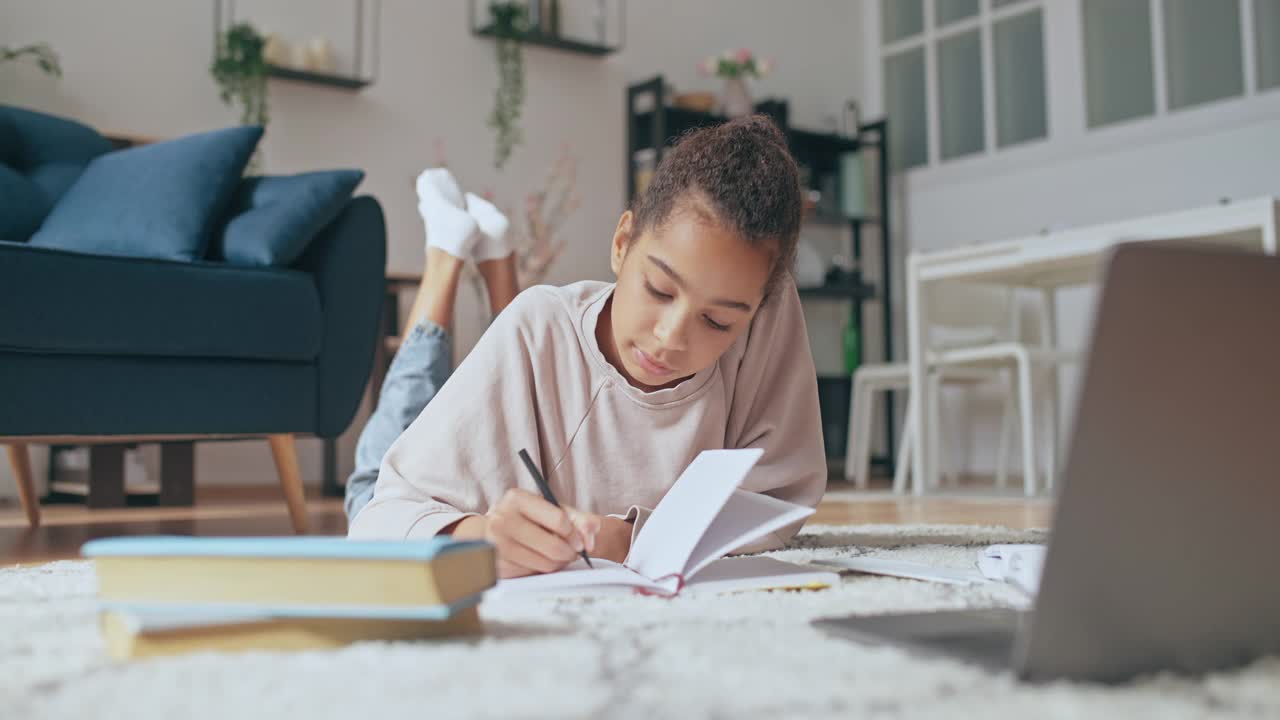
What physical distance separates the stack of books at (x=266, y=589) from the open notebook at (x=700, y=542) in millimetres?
234

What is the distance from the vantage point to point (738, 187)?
1139 mm

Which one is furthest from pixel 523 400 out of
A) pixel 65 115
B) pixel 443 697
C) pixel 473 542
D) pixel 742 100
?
pixel 742 100

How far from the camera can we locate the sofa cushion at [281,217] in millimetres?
2150

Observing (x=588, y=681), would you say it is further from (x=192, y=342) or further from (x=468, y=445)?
(x=192, y=342)

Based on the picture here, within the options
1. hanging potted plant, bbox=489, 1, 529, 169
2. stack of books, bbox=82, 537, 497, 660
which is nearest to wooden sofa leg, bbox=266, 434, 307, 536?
stack of books, bbox=82, 537, 497, 660

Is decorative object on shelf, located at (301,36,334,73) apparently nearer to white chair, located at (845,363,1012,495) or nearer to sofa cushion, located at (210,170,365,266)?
sofa cushion, located at (210,170,365,266)

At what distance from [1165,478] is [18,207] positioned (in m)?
2.54

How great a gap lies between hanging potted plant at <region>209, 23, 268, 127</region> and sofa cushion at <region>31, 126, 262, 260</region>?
4.96 feet

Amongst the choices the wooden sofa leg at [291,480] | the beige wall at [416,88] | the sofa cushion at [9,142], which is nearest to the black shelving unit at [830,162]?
the beige wall at [416,88]

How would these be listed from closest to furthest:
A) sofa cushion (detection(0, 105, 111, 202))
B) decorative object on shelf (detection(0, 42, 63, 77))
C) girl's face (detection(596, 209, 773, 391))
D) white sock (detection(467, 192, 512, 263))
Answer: girl's face (detection(596, 209, 773, 391)), white sock (detection(467, 192, 512, 263)), sofa cushion (detection(0, 105, 111, 202)), decorative object on shelf (detection(0, 42, 63, 77))

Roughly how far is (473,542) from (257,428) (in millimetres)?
1461

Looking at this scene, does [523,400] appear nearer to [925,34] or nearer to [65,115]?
[65,115]

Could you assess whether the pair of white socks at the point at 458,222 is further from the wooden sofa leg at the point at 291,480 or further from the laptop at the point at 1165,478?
the laptop at the point at 1165,478

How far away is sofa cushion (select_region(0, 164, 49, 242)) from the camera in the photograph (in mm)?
2439
